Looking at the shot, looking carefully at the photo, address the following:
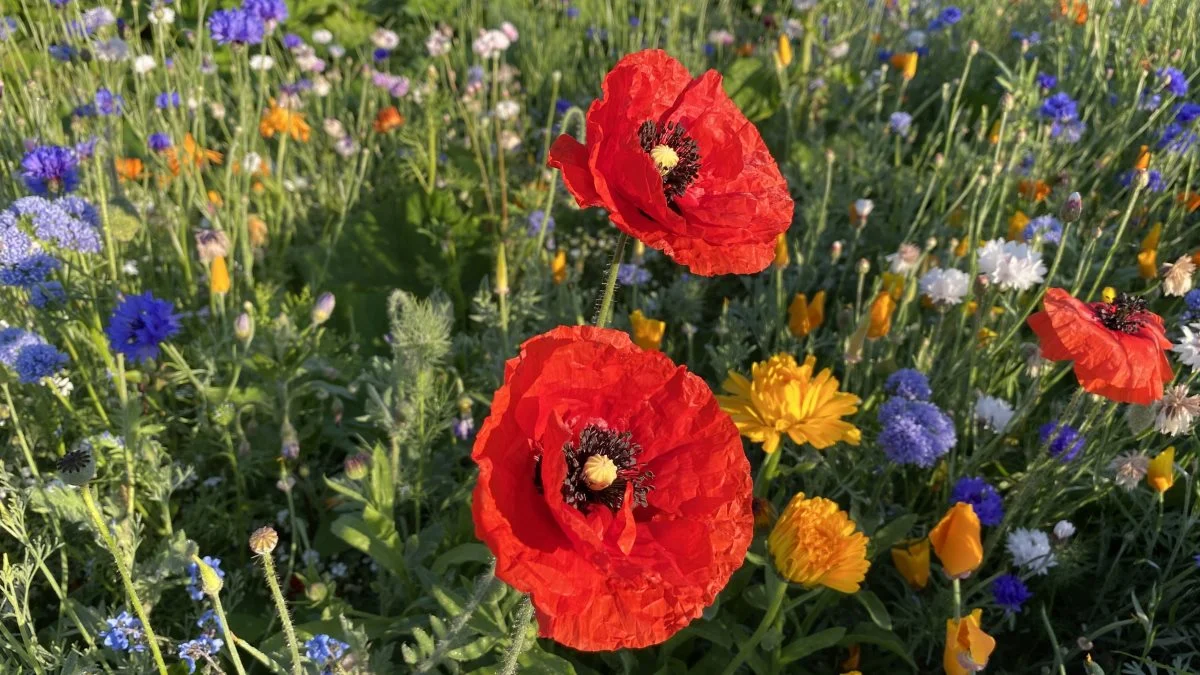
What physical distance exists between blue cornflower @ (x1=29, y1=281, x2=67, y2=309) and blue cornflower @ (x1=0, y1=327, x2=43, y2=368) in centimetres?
19

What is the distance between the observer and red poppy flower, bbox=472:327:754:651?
33.8 inches

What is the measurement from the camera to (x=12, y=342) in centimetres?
158

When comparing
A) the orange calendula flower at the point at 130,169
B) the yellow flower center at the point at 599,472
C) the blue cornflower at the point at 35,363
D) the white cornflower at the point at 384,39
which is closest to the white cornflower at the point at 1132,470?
the yellow flower center at the point at 599,472

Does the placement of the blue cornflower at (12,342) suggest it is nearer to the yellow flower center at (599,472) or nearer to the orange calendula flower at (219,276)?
the orange calendula flower at (219,276)

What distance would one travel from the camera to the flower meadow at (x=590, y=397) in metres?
1.00

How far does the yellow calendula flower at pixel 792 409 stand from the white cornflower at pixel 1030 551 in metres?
0.50

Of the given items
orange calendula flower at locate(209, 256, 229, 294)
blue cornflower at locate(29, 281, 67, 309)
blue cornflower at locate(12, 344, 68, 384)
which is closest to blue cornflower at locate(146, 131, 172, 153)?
blue cornflower at locate(29, 281, 67, 309)

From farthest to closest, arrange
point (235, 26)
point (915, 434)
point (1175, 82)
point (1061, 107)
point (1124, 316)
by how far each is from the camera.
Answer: point (1061, 107)
point (1175, 82)
point (235, 26)
point (915, 434)
point (1124, 316)

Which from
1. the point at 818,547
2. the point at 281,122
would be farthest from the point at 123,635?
the point at 281,122

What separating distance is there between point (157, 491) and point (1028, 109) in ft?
9.31

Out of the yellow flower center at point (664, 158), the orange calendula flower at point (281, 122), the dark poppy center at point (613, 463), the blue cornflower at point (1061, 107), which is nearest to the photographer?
the dark poppy center at point (613, 463)

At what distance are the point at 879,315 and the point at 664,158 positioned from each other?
96 cm

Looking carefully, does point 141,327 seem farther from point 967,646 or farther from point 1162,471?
point 1162,471

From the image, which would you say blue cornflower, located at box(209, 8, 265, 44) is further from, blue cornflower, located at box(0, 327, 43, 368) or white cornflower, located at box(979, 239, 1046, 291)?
white cornflower, located at box(979, 239, 1046, 291)
